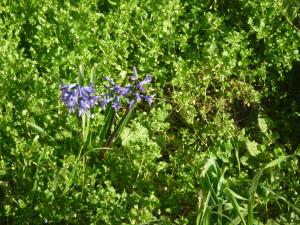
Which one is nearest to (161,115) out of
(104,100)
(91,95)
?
(104,100)

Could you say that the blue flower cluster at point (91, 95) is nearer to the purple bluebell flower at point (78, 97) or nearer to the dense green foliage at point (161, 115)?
the purple bluebell flower at point (78, 97)

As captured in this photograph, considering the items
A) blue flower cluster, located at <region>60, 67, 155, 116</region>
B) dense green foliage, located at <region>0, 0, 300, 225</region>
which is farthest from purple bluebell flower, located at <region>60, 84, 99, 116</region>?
dense green foliage, located at <region>0, 0, 300, 225</region>

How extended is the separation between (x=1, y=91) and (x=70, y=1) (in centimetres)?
110

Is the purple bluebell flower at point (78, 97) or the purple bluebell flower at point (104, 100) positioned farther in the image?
the purple bluebell flower at point (104, 100)

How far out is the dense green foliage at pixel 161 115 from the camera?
10.8ft

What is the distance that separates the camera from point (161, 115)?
12.6 feet

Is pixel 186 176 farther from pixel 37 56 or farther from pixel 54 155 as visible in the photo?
pixel 37 56

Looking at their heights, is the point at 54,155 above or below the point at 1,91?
below

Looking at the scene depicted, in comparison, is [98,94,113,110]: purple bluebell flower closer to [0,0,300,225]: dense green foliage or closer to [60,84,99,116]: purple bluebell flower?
[60,84,99,116]: purple bluebell flower

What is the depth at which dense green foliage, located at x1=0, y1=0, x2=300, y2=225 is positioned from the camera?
329cm

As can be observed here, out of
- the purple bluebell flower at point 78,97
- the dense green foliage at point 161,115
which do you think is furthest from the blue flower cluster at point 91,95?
the dense green foliage at point 161,115

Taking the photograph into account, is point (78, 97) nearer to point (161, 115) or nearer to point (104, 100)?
point (104, 100)

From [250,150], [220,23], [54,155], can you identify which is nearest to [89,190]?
[54,155]

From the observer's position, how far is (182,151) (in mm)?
3770
